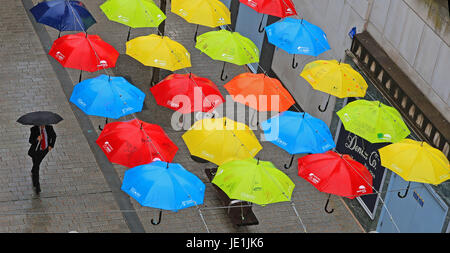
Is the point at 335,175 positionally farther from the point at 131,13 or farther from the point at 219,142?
the point at 131,13

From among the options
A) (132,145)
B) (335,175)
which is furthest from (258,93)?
(132,145)

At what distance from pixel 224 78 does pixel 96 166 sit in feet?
20.9

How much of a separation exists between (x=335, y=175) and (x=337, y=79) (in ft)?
12.3

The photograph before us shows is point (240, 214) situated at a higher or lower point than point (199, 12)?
lower

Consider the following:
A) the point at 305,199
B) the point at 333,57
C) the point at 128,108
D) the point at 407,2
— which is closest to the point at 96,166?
the point at 128,108

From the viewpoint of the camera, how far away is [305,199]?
19781 mm

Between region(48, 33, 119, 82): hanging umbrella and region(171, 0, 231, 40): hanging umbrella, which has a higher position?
region(171, 0, 231, 40): hanging umbrella

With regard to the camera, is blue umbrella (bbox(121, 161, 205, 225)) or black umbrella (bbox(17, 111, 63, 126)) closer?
blue umbrella (bbox(121, 161, 205, 225))

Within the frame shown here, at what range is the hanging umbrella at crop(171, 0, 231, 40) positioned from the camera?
21.4 meters

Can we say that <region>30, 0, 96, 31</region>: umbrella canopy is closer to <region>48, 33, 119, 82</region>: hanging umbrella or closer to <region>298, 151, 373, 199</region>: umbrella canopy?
<region>48, 33, 119, 82</region>: hanging umbrella

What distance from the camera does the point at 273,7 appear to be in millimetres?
21734

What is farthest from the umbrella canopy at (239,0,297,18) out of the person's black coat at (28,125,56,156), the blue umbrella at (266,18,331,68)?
the person's black coat at (28,125,56,156)

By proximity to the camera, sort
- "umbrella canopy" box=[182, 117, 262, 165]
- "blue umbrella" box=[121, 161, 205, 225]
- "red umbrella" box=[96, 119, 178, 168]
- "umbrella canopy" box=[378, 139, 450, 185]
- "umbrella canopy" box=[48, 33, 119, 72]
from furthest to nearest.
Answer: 1. "umbrella canopy" box=[48, 33, 119, 72]
2. "umbrella canopy" box=[182, 117, 262, 165]
3. "red umbrella" box=[96, 119, 178, 168]
4. "umbrella canopy" box=[378, 139, 450, 185]
5. "blue umbrella" box=[121, 161, 205, 225]
